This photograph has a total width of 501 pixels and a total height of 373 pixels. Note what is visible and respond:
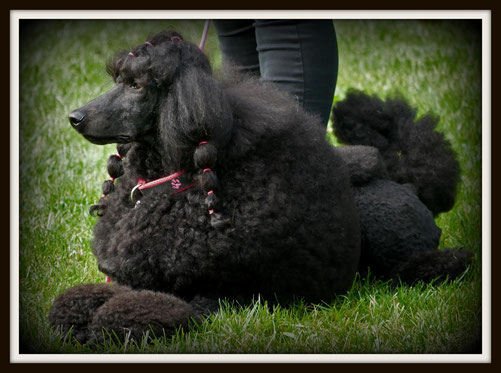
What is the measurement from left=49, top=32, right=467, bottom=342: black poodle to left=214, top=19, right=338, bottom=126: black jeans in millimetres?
208

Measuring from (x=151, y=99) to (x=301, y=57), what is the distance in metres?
0.79

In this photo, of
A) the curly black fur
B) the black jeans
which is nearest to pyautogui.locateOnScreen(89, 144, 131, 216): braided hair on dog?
the black jeans

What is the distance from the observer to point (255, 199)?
252 cm

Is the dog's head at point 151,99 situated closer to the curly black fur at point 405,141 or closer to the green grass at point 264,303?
the green grass at point 264,303

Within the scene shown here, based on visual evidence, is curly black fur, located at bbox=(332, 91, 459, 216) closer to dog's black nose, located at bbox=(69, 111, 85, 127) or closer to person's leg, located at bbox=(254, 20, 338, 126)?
person's leg, located at bbox=(254, 20, 338, 126)

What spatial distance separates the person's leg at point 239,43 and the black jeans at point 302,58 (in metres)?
0.11

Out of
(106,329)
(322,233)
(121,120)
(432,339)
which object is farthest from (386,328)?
(121,120)

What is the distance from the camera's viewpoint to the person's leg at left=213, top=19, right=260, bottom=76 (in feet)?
10.7

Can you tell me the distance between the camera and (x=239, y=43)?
3.31 meters

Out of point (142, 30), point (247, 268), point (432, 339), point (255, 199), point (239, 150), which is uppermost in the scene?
point (142, 30)

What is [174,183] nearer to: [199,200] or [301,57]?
[199,200]

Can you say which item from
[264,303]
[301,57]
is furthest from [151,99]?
[264,303]

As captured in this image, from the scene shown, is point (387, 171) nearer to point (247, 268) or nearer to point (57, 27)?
point (247, 268)

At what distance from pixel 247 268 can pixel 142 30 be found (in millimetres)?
1001
